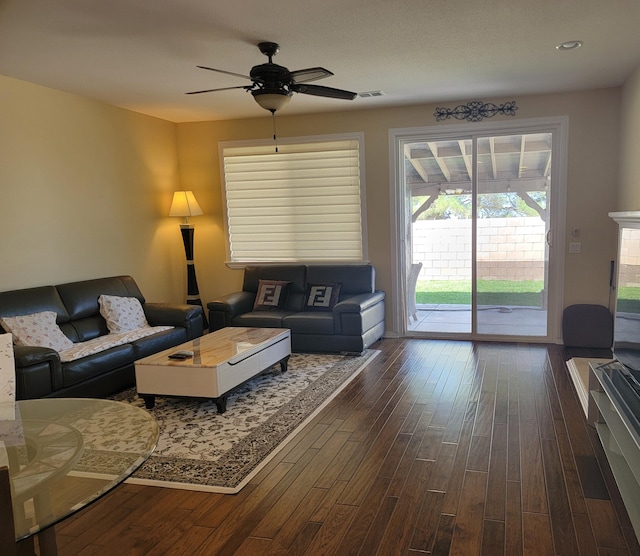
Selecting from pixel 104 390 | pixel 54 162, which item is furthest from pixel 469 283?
pixel 54 162

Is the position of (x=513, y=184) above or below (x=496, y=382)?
above

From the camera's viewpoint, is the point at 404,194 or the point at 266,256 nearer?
the point at 404,194

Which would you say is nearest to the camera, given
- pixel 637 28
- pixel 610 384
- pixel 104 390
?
A: pixel 610 384

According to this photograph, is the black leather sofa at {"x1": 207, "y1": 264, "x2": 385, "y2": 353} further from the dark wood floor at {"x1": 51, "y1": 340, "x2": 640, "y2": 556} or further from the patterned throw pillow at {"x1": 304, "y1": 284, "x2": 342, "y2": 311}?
the dark wood floor at {"x1": 51, "y1": 340, "x2": 640, "y2": 556}

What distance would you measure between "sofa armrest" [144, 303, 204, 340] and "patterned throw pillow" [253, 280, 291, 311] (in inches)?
32.5

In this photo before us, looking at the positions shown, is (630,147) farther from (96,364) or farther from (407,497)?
(96,364)

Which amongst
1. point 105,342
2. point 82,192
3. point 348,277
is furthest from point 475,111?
point 105,342

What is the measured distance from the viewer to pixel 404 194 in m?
6.12

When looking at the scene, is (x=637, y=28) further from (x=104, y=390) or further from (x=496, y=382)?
(x=104, y=390)

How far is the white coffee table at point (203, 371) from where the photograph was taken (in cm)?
382

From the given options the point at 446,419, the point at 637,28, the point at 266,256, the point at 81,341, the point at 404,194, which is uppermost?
the point at 637,28

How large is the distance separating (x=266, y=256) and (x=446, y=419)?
359 centimetres

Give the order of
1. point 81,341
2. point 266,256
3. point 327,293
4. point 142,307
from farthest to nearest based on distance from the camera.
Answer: point 266,256 < point 327,293 < point 142,307 < point 81,341

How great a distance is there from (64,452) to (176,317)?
3430 millimetres
